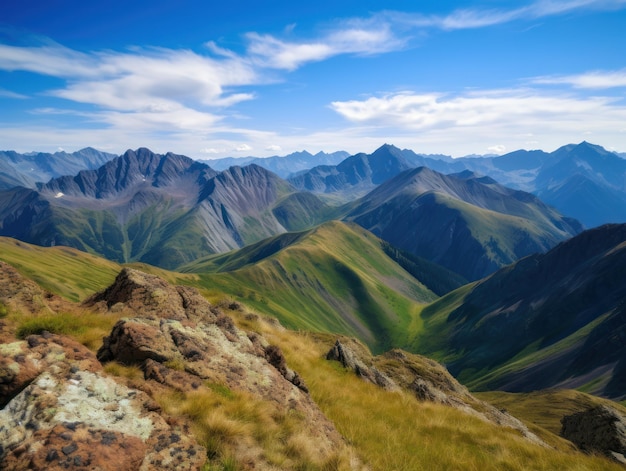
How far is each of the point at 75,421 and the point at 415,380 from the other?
2525cm

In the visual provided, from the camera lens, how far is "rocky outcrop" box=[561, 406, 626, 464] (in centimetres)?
2380

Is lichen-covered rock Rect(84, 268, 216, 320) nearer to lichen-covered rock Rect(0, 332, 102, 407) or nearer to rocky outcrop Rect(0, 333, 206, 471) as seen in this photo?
lichen-covered rock Rect(0, 332, 102, 407)

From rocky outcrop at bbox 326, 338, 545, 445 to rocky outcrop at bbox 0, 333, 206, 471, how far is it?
51.7 feet

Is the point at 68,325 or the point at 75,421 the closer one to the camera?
the point at 75,421

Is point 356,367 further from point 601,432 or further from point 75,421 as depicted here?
point 601,432

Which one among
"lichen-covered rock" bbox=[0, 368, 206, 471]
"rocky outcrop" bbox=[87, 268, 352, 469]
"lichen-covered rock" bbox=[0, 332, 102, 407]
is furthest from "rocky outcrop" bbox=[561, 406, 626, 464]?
"lichen-covered rock" bbox=[0, 332, 102, 407]

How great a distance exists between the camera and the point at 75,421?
7672mm

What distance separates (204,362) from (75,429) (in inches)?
189

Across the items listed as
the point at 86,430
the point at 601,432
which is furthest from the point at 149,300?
the point at 601,432

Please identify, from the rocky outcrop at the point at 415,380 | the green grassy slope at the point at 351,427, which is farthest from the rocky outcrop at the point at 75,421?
the rocky outcrop at the point at 415,380

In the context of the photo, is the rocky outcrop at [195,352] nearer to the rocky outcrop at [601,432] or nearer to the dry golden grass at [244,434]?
the dry golden grass at [244,434]

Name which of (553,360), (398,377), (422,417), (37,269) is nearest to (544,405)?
(553,360)

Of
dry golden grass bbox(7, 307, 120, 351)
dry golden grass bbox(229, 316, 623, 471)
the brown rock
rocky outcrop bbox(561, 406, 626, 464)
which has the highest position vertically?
dry golden grass bbox(7, 307, 120, 351)

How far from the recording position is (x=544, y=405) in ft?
323
